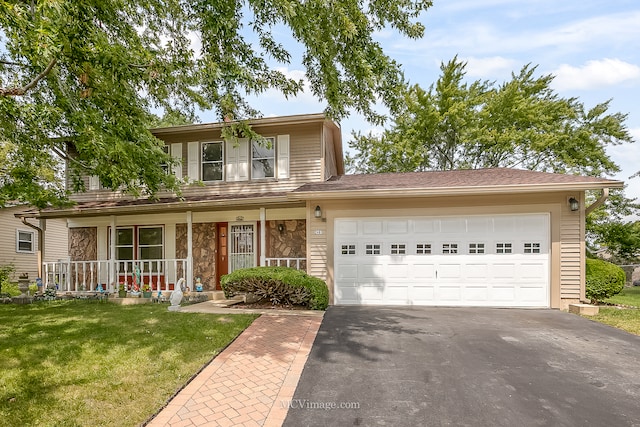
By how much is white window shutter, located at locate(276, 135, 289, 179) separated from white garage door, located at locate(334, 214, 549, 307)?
9.85ft

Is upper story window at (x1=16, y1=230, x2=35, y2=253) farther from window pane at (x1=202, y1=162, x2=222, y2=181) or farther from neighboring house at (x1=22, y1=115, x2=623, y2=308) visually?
window pane at (x1=202, y1=162, x2=222, y2=181)

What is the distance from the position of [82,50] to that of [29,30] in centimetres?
81

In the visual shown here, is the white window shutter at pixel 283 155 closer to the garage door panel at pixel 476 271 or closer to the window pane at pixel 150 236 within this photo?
the window pane at pixel 150 236

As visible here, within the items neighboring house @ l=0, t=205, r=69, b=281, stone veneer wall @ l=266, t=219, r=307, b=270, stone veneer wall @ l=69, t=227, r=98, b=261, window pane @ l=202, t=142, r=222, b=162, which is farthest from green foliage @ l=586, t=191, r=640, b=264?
neighboring house @ l=0, t=205, r=69, b=281

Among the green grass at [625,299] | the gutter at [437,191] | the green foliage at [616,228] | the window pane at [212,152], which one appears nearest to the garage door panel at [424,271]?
the gutter at [437,191]

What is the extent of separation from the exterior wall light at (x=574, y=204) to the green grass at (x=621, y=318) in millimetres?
2263

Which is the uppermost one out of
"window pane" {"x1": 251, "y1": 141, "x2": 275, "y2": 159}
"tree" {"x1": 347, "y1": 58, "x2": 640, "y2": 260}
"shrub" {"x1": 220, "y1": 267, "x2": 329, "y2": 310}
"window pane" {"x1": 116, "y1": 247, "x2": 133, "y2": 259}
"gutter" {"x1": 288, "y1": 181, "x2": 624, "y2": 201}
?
"tree" {"x1": 347, "y1": 58, "x2": 640, "y2": 260}

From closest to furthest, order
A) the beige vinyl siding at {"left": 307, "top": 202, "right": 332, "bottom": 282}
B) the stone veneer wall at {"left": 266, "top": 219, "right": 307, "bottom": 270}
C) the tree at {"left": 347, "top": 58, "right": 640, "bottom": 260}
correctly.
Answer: the beige vinyl siding at {"left": 307, "top": 202, "right": 332, "bottom": 282}
the stone veneer wall at {"left": 266, "top": 219, "right": 307, "bottom": 270}
the tree at {"left": 347, "top": 58, "right": 640, "bottom": 260}

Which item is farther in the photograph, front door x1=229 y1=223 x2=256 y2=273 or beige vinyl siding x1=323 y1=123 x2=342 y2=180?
beige vinyl siding x1=323 y1=123 x2=342 y2=180

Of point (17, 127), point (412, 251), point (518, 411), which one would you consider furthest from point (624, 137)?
point (17, 127)

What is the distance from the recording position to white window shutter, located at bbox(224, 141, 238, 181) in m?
11.0

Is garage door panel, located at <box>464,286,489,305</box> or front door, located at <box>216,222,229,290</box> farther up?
front door, located at <box>216,222,229,290</box>

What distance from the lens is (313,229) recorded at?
28.2ft

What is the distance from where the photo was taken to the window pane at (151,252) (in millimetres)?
11445
